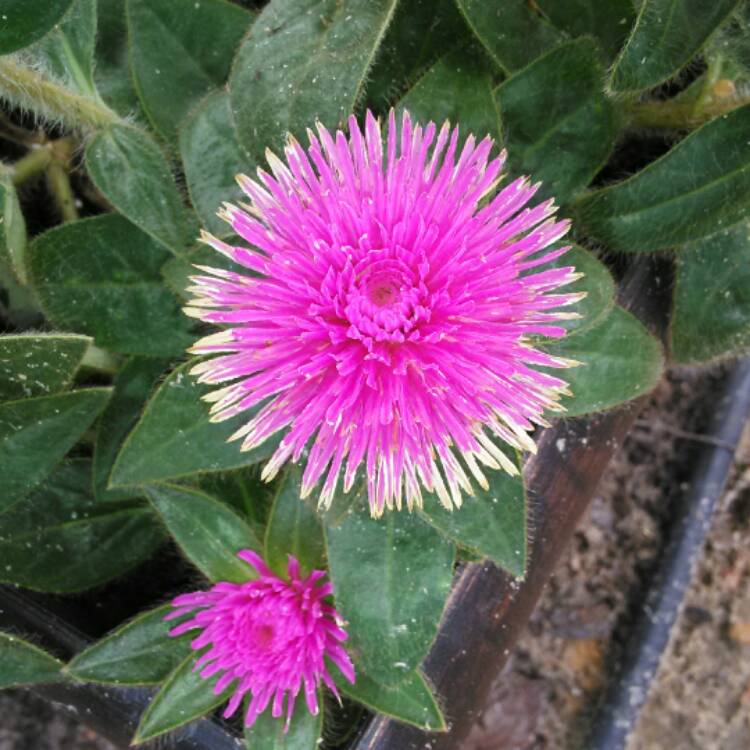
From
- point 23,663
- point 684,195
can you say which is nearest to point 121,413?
point 23,663

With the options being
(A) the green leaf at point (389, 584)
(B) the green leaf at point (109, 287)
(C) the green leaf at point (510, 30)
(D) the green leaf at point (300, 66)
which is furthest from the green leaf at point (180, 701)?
(C) the green leaf at point (510, 30)

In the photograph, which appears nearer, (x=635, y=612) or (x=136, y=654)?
(x=136, y=654)

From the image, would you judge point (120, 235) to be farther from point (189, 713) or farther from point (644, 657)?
point (644, 657)

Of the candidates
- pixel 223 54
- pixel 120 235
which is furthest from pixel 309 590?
pixel 223 54

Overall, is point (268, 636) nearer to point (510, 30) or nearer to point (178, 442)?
point (178, 442)

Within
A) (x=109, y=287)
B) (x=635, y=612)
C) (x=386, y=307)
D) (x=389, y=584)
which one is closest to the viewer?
(x=386, y=307)

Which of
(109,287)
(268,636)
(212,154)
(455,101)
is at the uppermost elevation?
(455,101)
